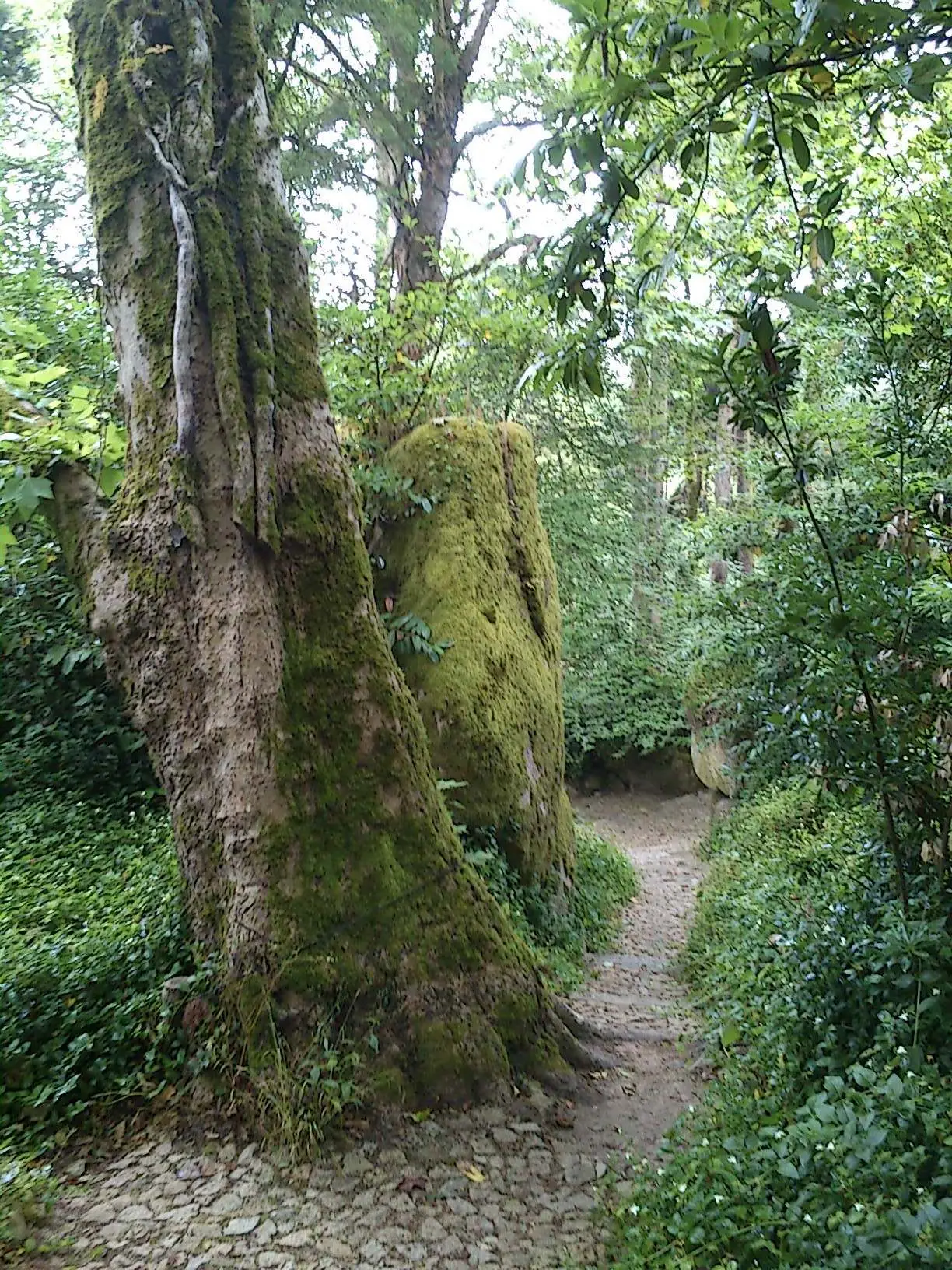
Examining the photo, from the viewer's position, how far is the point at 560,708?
29.4ft

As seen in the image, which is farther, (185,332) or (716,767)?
(716,767)

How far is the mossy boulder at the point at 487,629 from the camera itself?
6832 mm

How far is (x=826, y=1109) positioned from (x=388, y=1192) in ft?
5.71

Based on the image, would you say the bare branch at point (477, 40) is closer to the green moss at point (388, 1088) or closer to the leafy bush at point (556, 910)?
the leafy bush at point (556, 910)

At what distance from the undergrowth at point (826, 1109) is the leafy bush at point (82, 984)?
212 centimetres

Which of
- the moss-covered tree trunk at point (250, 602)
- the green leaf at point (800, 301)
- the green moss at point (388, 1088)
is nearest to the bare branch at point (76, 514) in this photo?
the moss-covered tree trunk at point (250, 602)

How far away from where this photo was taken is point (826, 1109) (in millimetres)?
2566

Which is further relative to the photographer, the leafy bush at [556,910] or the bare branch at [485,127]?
the bare branch at [485,127]

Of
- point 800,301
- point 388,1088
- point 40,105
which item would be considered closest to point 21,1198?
point 388,1088

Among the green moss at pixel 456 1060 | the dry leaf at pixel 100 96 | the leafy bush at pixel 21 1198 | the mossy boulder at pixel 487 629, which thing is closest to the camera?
the leafy bush at pixel 21 1198

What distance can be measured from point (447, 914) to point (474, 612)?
3.54 metres

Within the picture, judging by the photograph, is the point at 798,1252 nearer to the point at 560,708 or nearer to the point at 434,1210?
the point at 434,1210

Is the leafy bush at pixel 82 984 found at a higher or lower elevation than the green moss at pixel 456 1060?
higher

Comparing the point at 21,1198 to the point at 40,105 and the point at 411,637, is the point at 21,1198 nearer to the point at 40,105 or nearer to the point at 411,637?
the point at 411,637
